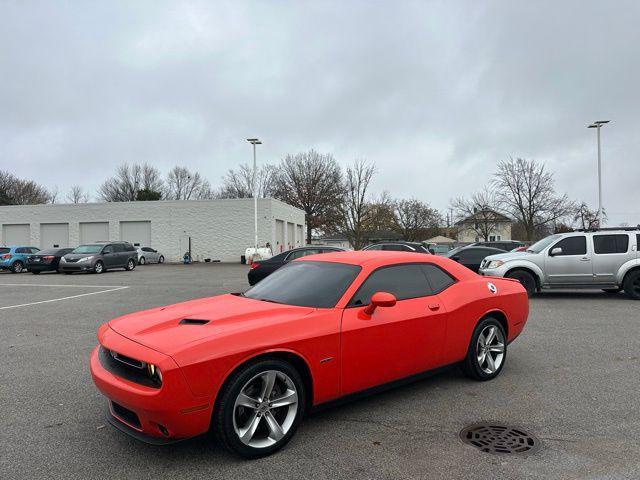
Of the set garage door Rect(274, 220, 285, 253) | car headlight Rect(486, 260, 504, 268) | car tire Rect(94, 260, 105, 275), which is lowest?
car tire Rect(94, 260, 105, 275)

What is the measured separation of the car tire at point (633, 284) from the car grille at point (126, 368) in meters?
12.0

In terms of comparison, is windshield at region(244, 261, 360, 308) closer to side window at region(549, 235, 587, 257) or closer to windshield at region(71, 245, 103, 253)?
side window at region(549, 235, 587, 257)

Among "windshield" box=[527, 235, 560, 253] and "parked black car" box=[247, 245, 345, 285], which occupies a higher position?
"windshield" box=[527, 235, 560, 253]

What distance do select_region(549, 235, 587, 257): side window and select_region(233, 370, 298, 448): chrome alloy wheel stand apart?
1035 cm

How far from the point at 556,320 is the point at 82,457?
8127mm

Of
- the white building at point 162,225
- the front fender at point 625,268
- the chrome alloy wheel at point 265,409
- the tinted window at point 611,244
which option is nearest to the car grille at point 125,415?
the chrome alloy wheel at point 265,409

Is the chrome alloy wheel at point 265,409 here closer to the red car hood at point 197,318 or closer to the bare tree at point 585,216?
the red car hood at point 197,318

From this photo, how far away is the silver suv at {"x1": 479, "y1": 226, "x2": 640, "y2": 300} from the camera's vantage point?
444 inches

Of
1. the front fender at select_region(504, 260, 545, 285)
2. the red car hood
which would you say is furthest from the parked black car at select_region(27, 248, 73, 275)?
the red car hood

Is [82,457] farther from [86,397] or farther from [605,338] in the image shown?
[605,338]

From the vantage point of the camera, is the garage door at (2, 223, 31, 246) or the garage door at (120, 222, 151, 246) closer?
the garage door at (120, 222, 151, 246)

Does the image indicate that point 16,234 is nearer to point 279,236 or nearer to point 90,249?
point 90,249

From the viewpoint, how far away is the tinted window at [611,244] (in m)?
11.4

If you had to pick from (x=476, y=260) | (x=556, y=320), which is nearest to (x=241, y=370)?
(x=556, y=320)
